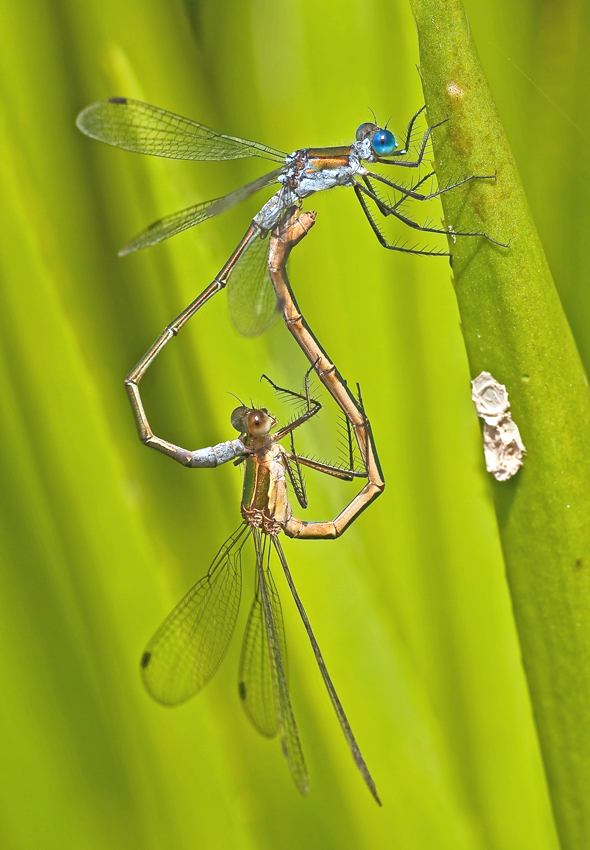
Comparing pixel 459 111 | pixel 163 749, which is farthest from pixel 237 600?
pixel 459 111

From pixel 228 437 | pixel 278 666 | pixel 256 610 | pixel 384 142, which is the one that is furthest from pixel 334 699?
pixel 384 142

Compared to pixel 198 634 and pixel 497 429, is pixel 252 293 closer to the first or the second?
pixel 497 429

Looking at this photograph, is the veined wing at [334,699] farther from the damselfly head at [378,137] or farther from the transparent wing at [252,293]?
the damselfly head at [378,137]

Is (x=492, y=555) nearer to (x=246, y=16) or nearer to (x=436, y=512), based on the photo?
(x=436, y=512)

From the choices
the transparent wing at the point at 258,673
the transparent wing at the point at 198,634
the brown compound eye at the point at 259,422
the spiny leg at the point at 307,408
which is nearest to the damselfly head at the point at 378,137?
the spiny leg at the point at 307,408

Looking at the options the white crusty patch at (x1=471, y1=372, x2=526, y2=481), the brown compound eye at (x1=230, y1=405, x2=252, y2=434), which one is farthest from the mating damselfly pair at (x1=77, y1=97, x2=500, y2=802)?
the white crusty patch at (x1=471, y1=372, x2=526, y2=481)

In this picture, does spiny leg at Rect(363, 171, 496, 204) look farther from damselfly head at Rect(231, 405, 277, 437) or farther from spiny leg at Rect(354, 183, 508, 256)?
damselfly head at Rect(231, 405, 277, 437)
